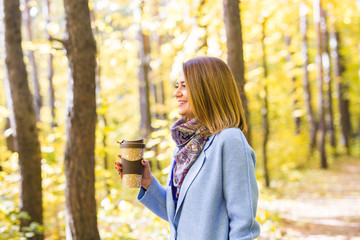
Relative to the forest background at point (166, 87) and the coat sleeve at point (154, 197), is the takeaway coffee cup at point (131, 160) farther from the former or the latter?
the forest background at point (166, 87)

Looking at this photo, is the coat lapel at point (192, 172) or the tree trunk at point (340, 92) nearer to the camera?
the coat lapel at point (192, 172)

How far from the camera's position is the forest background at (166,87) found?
224 inches

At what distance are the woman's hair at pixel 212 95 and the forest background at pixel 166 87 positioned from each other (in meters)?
2.55

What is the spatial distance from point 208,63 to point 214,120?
31cm

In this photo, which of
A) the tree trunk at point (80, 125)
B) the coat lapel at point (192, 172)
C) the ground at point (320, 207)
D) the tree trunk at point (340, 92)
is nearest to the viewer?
the coat lapel at point (192, 172)

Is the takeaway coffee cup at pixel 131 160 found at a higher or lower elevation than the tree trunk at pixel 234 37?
lower

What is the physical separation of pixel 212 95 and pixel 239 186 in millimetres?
499

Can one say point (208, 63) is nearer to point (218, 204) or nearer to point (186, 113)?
point (186, 113)

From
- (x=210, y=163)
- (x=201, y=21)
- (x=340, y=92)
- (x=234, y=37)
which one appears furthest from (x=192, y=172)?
(x=340, y=92)

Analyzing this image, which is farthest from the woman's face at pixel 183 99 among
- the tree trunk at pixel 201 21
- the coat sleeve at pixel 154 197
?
the tree trunk at pixel 201 21

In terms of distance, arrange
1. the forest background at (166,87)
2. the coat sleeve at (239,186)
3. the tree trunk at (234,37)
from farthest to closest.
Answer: the forest background at (166,87), the tree trunk at (234,37), the coat sleeve at (239,186)

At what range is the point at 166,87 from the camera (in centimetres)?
2266

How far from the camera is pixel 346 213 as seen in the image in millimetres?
8242

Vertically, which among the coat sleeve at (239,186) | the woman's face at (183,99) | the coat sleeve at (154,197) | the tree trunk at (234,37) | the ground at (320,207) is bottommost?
the ground at (320,207)
